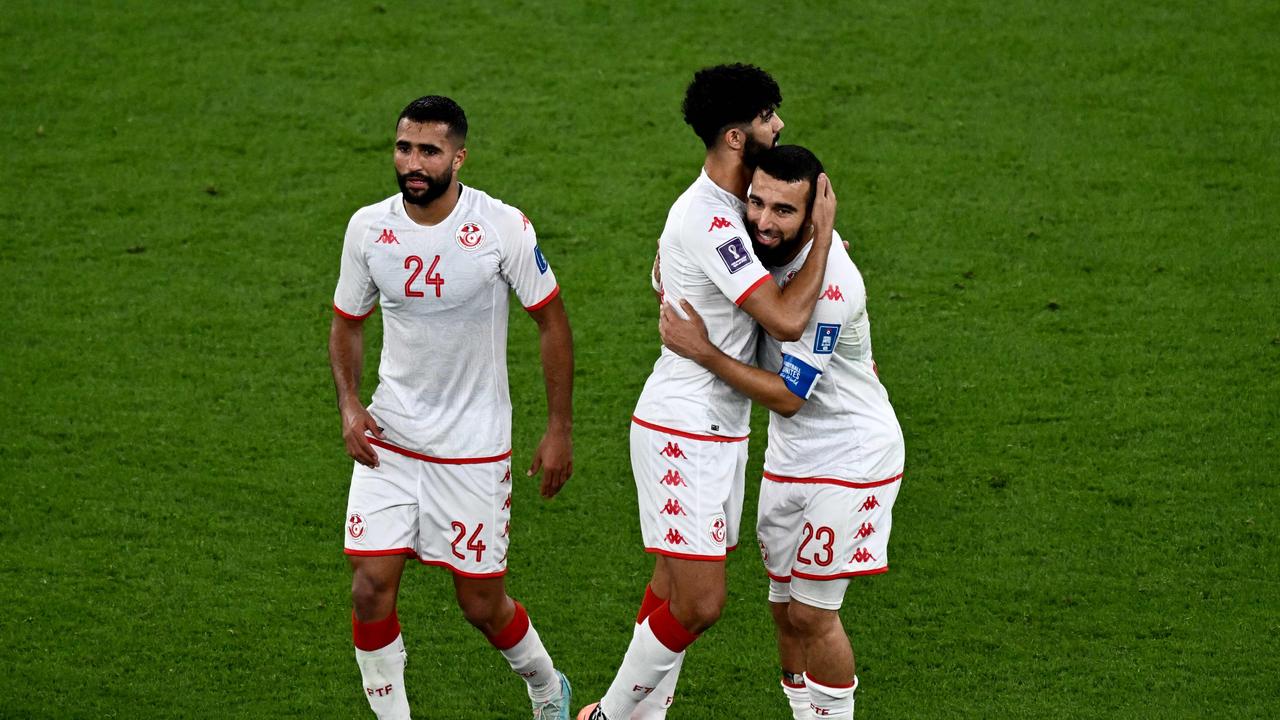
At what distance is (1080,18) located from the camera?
10883 mm

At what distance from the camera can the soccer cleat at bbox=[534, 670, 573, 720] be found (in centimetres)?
529

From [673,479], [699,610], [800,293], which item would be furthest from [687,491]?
[800,293]

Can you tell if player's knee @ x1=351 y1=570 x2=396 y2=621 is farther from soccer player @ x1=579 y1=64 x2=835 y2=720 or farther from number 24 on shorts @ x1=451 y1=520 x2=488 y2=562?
soccer player @ x1=579 y1=64 x2=835 y2=720

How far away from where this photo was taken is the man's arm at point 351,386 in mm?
4895

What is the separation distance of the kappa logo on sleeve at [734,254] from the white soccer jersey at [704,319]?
0.14ft

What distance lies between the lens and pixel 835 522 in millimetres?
4828

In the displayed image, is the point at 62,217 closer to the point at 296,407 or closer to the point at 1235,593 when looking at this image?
the point at 296,407

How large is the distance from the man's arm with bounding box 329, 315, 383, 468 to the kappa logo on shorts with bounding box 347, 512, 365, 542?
0.57 feet

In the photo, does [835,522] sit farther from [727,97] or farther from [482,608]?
[727,97]

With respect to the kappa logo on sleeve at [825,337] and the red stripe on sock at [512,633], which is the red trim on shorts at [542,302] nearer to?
the kappa logo on sleeve at [825,337]

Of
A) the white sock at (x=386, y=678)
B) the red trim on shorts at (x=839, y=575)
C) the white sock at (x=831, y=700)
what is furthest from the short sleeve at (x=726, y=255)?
the white sock at (x=386, y=678)

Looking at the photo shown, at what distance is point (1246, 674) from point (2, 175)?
25.6ft

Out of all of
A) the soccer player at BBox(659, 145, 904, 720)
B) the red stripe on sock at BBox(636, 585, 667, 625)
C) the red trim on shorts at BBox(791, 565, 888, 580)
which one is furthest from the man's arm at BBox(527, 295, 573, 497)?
the red trim on shorts at BBox(791, 565, 888, 580)

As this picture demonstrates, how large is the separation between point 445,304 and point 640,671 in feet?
4.37
